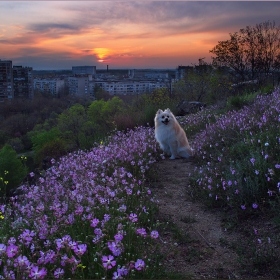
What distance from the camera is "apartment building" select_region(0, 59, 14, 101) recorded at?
100075 millimetres

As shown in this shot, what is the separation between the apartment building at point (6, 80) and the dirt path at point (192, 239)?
333 feet

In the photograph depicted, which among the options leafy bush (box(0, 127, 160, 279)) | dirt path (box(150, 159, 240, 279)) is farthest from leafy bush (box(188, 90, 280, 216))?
leafy bush (box(0, 127, 160, 279))

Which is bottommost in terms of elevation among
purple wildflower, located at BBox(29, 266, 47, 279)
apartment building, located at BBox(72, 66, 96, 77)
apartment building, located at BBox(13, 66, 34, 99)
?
purple wildflower, located at BBox(29, 266, 47, 279)

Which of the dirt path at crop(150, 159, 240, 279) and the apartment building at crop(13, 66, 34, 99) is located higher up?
the apartment building at crop(13, 66, 34, 99)

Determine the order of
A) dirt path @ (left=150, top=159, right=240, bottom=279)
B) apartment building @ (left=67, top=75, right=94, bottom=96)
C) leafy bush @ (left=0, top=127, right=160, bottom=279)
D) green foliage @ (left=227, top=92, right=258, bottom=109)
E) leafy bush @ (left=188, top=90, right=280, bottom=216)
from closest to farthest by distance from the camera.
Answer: leafy bush @ (left=0, top=127, right=160, bottom=279)
dirt path @ (left=150, top=159, right=240, bottom=279)
leafy bush @ (left=188, top=90, right=280, bottom=216)
green foliage @ (left=227, top=92, right=258, bottom=109)
apartment building @ (left=67, top=75, right=94, bottom=96)

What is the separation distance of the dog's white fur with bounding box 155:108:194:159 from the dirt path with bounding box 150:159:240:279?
89.1 inches

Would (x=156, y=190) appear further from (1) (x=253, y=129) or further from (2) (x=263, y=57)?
(2) (x=263, y=57)

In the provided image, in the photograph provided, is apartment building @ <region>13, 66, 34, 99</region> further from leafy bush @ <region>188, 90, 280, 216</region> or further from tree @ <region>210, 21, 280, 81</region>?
leafy bush @ <region>188, 90, 280, 216</region>

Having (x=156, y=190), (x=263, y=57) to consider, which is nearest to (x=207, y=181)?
(x=156, y=190)

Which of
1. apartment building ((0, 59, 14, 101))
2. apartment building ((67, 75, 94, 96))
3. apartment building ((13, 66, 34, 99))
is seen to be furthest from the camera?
apartment building ((67, 75, 94, 96))

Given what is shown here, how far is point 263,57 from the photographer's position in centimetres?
2081

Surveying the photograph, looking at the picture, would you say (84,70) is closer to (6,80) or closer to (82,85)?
(82,85)

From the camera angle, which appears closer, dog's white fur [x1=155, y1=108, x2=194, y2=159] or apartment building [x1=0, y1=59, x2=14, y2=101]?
dog's white fur [x1=155, y1=108, x2=194, y2=159]

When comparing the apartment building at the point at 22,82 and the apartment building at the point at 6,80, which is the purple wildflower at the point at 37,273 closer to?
the apartment building at the point at 6,80
